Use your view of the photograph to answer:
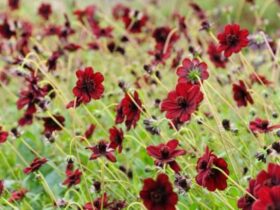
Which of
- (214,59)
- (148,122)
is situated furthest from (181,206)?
(214,59)

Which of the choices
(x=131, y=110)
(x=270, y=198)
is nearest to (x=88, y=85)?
(x=131, y=110)

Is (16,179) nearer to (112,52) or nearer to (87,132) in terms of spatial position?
(87,132)

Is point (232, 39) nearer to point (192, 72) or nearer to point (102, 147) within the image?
point (192, 72)

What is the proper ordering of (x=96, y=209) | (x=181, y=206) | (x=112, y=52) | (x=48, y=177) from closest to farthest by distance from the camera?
(x=96, y=209), (x=181, y=206), (x=48, y=177), (x=112, y=52)

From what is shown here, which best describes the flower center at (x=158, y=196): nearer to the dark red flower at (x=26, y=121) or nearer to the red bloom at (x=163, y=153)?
the red bloom at (x=163, y=153)

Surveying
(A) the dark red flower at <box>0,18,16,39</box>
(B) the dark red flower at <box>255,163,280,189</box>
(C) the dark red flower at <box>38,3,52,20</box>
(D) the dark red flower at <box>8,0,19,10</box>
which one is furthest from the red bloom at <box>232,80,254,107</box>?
(D) the dark red flower at <box>8,0,19,10</box>

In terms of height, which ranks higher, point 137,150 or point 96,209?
point 137,150

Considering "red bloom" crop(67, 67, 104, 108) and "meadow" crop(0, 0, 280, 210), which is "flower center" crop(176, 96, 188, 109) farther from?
"red bloom" crop(67, 67, 104, 108)
